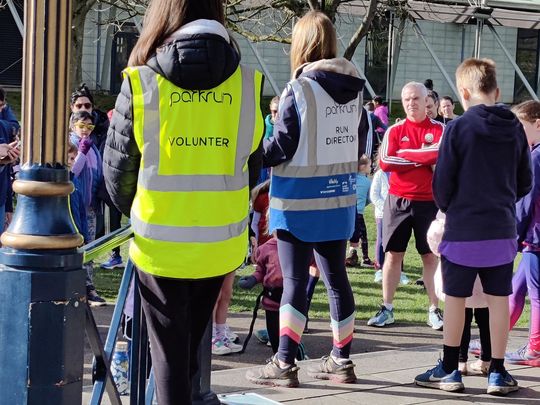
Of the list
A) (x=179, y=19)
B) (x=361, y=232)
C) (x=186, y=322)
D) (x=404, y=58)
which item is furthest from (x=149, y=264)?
(x=404, y=58)

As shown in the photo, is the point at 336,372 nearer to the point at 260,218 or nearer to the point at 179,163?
the point at 260,218

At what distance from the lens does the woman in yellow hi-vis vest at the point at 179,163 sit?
3.76m

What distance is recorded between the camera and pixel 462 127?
5.62 meters

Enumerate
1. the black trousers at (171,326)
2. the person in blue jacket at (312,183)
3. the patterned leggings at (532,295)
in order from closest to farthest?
1. the black trousers at (171,326)
2. the person in blue jacket at (312,183)
3. the patterned leggings at (532,295)

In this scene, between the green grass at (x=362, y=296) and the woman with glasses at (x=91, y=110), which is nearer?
the green grass at (x=362, y=296)

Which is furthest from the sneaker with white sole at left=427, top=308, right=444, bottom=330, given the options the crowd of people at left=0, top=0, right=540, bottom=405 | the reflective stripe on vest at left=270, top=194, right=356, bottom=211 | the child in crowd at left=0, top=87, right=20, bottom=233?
the child in crowd at left=0, top=87, right=20, bottom=233

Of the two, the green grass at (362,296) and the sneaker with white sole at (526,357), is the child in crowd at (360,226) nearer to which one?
the green grass at (362,296)

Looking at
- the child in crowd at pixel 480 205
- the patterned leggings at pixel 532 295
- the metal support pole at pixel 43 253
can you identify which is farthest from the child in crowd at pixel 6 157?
the metal support pole at pixel 43 253

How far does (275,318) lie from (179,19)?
11.0ft

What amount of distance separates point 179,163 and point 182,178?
0.06 metres

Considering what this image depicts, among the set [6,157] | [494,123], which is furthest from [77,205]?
[494,123]

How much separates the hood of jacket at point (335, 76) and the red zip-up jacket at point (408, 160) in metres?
1.88

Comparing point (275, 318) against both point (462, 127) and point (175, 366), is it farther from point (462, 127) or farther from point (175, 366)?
point (175, 366)

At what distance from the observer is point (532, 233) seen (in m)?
6.60
